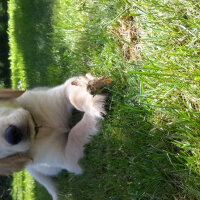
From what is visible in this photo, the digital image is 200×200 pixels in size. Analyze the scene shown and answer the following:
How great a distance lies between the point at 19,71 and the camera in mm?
4801

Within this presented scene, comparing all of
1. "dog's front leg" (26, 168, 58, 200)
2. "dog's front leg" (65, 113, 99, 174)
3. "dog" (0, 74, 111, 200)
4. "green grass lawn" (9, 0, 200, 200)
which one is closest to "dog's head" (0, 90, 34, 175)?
"dog" (0, 74, 111, 200)

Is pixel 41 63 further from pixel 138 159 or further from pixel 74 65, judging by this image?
pixel 138 159

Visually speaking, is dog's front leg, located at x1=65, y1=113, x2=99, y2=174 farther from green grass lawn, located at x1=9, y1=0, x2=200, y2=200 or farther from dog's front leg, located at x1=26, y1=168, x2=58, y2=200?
dog's front leg, located at x1=26, y1=168, x2=58, y2=200

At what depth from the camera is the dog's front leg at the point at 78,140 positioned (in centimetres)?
245

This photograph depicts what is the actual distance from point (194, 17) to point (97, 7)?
1240 millimetres

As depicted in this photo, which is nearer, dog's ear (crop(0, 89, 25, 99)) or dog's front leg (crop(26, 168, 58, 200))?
dog's ear (crop(0, 89, 25, 99))

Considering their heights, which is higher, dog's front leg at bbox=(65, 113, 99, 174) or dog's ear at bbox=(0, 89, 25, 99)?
dog's ear at bbox=(0, 89, 25, 99)

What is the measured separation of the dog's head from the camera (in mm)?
2235

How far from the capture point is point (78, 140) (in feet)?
8.59

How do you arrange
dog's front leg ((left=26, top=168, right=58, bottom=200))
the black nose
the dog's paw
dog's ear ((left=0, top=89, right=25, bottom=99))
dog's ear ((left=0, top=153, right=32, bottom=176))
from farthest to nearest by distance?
1. dog's front leg ((left=26, top=168, right=58, bottom=200))
2. dog's ear ((left=0, top=89, right=25, bottom=99))
3. dog's ear ((left=0, top=153, right=32, bottom=176))
4. the black nose
5. the dog's paw

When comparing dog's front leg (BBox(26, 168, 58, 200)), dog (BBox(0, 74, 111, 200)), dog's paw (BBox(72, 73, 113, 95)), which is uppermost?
dog's paw (BBox(72, 73, 113, 95))

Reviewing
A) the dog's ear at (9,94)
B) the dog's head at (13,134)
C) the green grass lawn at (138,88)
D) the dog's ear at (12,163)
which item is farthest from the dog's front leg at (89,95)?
the dog's ear at (12,163)

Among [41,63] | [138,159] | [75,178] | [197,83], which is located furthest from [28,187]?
[197,83]

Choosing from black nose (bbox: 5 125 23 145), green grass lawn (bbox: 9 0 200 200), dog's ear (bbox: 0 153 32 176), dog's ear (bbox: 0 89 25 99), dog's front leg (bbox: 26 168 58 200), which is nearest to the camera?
green grass lawn (bbox: 9 0 200 200)
